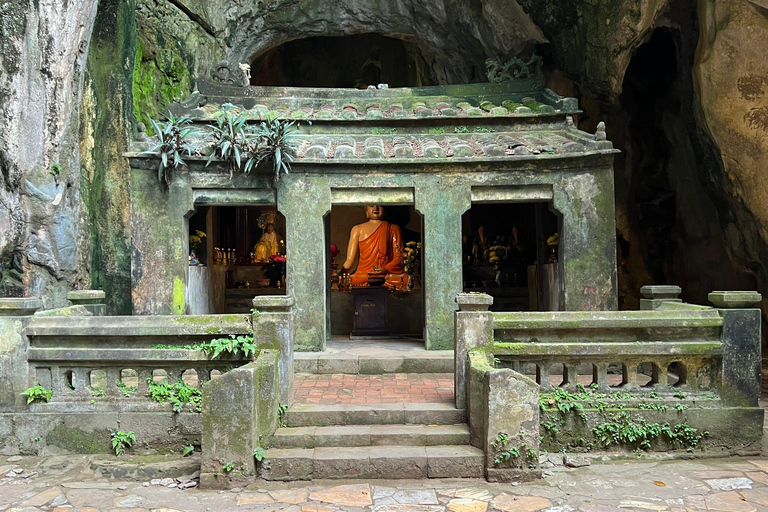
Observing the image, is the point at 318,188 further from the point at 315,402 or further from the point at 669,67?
the point at 669,67

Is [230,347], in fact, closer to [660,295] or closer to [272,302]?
[272,302]

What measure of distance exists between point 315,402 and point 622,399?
3260 millimetres

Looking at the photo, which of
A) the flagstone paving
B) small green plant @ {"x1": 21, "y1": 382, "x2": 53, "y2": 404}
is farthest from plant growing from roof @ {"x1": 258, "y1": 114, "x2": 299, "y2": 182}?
the flagstone paving

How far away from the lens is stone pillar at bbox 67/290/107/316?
7203mm

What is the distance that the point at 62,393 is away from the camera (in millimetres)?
6070

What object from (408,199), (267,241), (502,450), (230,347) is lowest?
(502,450)

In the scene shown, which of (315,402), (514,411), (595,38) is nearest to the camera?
(514,411)

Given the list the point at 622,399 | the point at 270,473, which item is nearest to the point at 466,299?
the point at 622,399

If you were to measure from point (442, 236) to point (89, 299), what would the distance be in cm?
504

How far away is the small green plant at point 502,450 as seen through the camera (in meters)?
5.38

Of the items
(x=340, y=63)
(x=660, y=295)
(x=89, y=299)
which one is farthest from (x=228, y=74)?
(x=660, y=295)

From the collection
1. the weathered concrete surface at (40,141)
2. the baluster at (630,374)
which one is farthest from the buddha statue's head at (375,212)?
the baluster at (630,374)

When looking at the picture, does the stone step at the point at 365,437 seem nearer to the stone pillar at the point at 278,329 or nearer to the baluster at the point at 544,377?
the stone pillar at the point at 278,329

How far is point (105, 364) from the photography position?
19.8 ft
